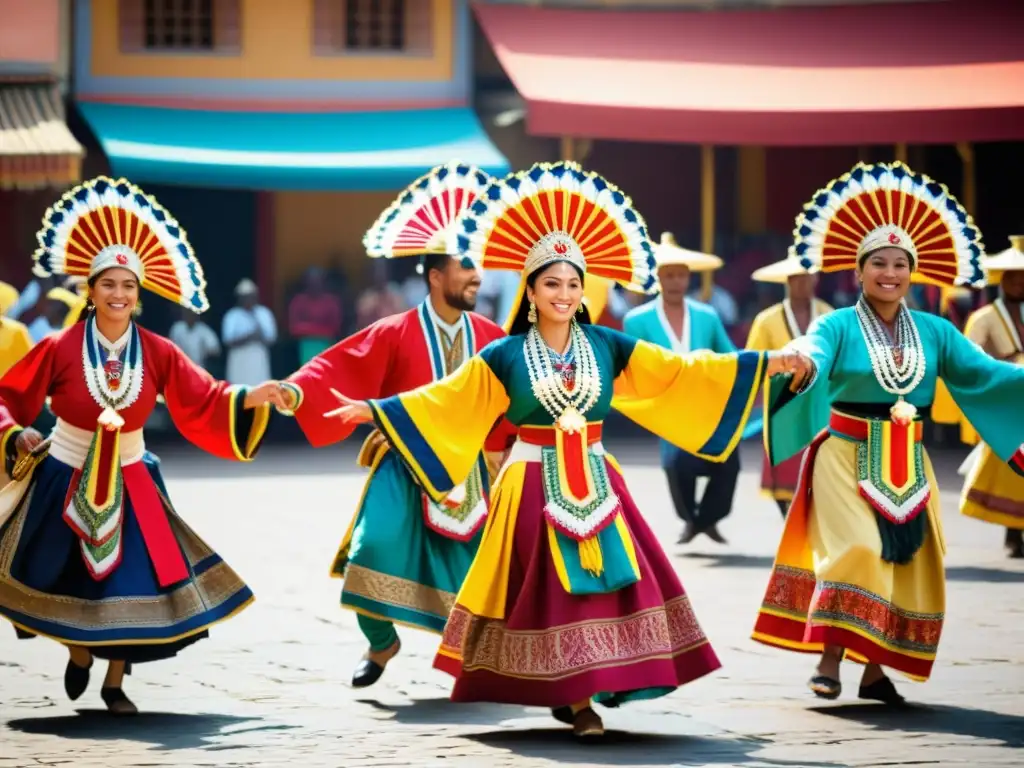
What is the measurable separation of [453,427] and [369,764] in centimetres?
130

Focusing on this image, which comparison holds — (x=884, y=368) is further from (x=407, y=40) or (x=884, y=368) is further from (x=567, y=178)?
(x=407, y=40)

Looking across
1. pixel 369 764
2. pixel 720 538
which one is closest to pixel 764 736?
pixel 369 764

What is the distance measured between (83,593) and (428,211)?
218cm

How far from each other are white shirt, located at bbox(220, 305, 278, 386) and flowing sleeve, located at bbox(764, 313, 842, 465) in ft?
42.9

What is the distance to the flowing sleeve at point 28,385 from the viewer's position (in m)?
8.37

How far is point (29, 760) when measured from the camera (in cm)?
726

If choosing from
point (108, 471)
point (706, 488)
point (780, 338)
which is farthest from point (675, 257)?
point (108, 471)

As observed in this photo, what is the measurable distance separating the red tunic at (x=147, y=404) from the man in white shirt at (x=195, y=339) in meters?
12.7

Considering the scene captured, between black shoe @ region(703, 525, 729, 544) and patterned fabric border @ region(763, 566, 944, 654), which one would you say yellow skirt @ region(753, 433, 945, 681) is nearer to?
patterned fabric border @ region(763, 566, 944, 654)

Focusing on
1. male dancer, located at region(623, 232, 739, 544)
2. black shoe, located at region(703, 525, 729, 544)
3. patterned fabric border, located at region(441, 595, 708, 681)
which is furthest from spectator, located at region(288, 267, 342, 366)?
patterned fabric border, located at region(441, 595, 708, 681)

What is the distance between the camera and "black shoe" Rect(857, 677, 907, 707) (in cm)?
836

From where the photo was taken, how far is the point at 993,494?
1269cm

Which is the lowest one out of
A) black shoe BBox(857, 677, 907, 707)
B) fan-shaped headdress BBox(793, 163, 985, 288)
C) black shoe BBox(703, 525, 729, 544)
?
black shoe BBox(857, 677, 907, 707)

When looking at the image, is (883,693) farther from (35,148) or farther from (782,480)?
(35,148)
